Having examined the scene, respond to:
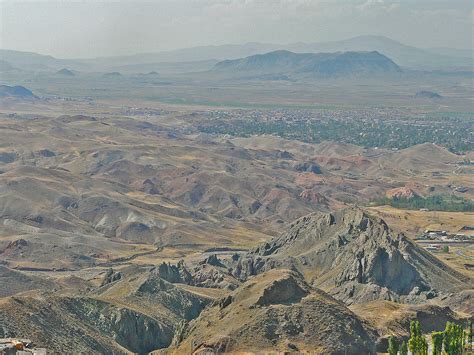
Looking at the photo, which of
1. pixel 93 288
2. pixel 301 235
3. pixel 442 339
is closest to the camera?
pixel 442 339

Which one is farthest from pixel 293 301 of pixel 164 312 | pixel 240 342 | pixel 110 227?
pixel 110 227

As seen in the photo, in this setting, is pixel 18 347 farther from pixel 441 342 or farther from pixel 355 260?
pixel 355 260

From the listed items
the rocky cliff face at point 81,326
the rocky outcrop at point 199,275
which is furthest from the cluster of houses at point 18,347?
the rocky outcrop at point 199,275

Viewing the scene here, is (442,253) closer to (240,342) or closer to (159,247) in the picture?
(159,247)

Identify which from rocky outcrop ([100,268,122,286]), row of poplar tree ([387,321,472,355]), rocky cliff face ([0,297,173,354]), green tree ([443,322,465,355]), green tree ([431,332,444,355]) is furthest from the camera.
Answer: rocky outcrop ([100,268,122,286])

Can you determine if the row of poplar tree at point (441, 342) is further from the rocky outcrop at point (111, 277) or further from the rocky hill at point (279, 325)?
the rocky outcrop at point (111, 277)

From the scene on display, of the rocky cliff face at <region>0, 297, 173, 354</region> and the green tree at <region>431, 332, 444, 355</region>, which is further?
the rocky cliff face at <region>0, 297, 173, 354</region>

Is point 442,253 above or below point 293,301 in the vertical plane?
below

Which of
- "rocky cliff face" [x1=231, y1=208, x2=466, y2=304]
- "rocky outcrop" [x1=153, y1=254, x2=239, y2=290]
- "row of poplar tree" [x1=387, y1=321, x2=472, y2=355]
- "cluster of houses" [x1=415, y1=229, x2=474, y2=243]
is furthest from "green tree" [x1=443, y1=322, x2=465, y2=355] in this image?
"cluster of houses" [x1=415, y1=229, x2=474, y2=243]

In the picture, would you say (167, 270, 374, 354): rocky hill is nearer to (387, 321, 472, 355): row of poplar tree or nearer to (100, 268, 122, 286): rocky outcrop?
(387, 321, 472, 355): row of poplar tree
